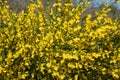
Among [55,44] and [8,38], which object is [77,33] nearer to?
[55,44]

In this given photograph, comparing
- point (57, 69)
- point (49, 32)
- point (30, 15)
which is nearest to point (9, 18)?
point (30, 15)

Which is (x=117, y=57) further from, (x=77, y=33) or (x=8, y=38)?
(x=8, y=38)

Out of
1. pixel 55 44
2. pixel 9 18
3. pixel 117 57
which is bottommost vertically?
pixel 117 57

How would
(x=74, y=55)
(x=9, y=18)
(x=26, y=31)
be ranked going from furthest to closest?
1. (x=9, y=18)
2. (x=26, y=31)
3. (x=74, y=55)

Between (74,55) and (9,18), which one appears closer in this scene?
(74,55)

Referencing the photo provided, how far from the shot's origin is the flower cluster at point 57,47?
4.53 metres

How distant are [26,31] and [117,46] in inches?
55.5

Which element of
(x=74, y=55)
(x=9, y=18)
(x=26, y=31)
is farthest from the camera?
(x=9, y=18)

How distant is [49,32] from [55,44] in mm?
193

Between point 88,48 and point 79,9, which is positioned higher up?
point 79,9

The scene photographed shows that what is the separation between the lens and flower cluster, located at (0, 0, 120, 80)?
453 centimetres

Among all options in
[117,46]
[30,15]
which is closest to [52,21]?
[30,15]

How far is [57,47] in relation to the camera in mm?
4617

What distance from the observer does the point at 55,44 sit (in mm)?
4617
